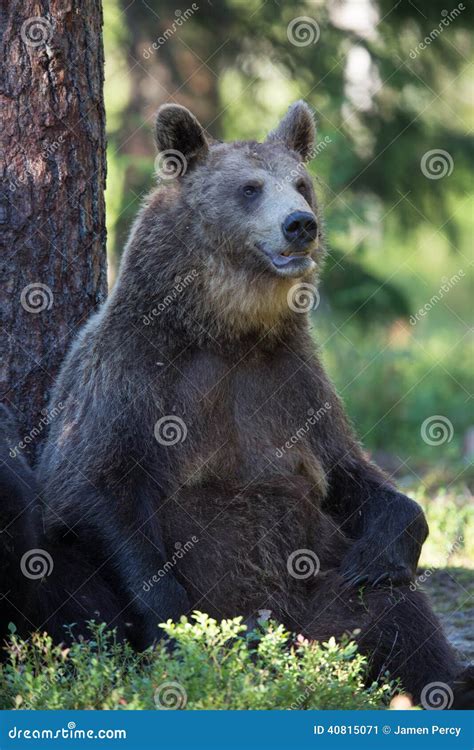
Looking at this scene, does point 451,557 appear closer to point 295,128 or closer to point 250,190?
point 295,128

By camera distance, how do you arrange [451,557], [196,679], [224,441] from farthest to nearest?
[451,557] < [224,441] < [196,679]

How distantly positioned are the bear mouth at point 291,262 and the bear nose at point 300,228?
2.2 inches

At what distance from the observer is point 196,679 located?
15.1ft

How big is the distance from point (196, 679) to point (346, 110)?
9257 millimetres

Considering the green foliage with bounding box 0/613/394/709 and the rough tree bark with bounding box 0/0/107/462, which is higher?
the rough tree bark with bounding box 0/0/107/462

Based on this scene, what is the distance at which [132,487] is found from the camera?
576cm

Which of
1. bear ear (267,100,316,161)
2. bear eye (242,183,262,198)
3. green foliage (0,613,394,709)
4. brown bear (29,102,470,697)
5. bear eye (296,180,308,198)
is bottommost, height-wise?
green foliage (0,613,394,709)

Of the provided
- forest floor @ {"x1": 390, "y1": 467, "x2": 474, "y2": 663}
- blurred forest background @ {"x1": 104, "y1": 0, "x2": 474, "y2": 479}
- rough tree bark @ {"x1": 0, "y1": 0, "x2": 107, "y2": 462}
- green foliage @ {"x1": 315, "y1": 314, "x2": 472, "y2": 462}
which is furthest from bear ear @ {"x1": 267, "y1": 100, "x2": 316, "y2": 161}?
green foliage @ {"x1": 315, "y1": 314, "x2": 472, "y2": 462}

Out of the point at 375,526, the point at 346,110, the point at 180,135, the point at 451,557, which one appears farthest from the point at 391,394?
the point at 180,135

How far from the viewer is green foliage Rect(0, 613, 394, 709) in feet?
15.0

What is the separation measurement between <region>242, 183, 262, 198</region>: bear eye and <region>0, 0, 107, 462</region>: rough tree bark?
1.17m

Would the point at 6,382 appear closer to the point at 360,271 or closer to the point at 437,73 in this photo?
the point at 360,271

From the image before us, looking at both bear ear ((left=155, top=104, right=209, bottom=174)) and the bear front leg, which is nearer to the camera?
the bear front leg

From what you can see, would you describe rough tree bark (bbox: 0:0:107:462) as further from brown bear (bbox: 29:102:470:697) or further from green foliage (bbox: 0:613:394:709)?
green foliage (bbox: 0:613:394:709)
